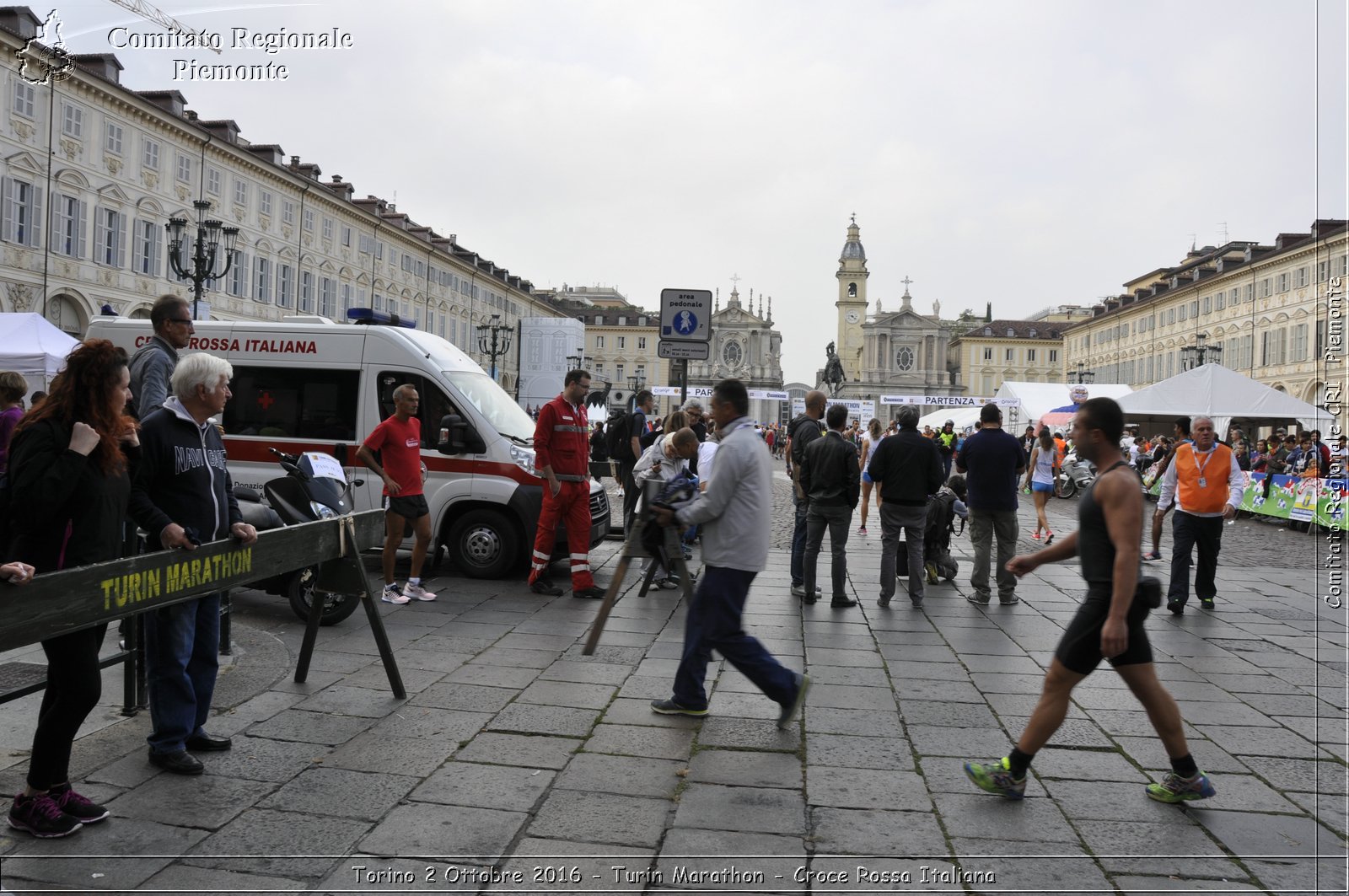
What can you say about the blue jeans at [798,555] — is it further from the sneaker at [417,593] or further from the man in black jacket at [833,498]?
the sneaker at [417,593]

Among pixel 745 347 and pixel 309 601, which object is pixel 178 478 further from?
pixel 745 347

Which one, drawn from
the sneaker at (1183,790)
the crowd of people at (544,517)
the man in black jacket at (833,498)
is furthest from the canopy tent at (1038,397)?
the sneaker at (1183,790)

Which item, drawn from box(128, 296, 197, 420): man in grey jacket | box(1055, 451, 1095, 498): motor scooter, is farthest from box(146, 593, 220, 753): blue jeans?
box(1055, 451, 1095, 498): motor scooter

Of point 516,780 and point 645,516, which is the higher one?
point 645,516

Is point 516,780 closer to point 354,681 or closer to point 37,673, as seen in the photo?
point 354,681

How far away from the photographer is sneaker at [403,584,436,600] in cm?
807

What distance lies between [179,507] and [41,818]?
4.09 ft

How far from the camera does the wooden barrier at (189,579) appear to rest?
Answer: 3.15m

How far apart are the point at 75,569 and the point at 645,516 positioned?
2534mm

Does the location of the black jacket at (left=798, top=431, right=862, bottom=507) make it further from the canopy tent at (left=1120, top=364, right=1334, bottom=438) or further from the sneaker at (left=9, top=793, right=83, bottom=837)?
the canopy tent at (left=1120, top=364, right=1334, bottom=438)

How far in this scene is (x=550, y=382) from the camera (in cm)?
5197

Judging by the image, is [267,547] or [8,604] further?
[267,547]

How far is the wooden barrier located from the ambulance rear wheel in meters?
3.48

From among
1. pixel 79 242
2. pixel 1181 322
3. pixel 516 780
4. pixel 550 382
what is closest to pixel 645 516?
pixel 516 780
